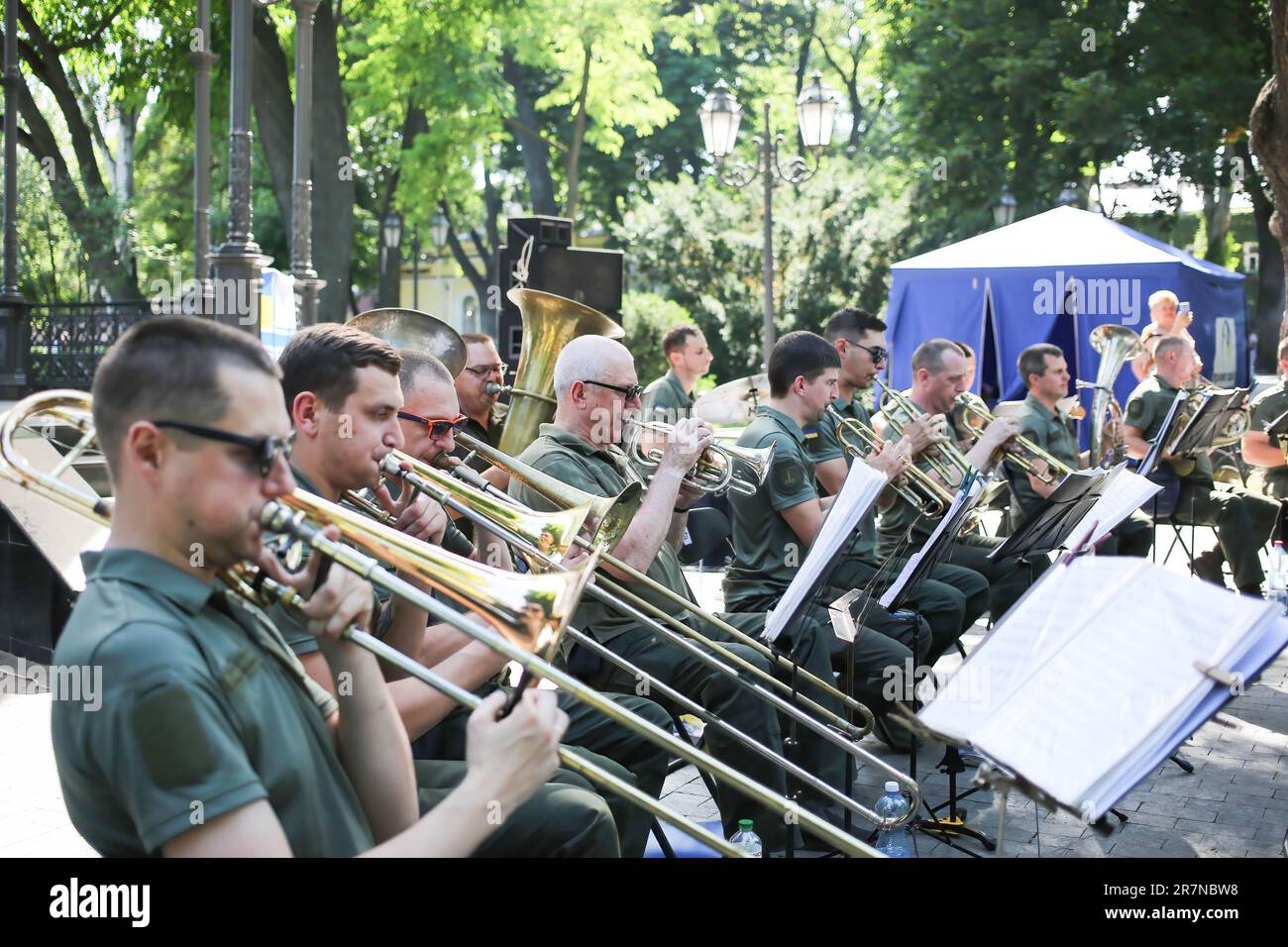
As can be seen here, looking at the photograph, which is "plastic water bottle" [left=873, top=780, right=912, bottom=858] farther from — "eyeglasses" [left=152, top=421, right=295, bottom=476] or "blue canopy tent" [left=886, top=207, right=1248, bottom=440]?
"blue canopy tent" [left=886, top=207, right=1248, bottom=440]

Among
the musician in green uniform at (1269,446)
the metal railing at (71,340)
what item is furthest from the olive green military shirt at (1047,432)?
the metal railing at (71,340)

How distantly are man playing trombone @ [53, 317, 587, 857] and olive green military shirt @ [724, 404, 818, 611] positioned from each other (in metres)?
3.27

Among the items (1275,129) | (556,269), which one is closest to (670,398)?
(556,269)

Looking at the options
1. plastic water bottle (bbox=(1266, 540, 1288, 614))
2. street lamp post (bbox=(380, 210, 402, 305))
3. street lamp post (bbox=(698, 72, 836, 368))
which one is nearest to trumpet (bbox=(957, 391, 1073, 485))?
plastic water bottle (bbox=(1266, 540, 1288, 614))

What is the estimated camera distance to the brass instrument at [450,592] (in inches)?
87.6

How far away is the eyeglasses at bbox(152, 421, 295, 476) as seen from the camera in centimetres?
201

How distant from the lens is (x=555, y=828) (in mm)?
2953

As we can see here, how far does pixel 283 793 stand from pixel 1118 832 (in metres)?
3.86

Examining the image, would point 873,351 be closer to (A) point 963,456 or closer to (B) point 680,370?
(A) point 963,456

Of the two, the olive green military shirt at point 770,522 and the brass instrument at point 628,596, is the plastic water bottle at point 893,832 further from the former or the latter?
the olive green military shirt at point 770,522

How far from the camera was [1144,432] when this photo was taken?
8.88 meters
